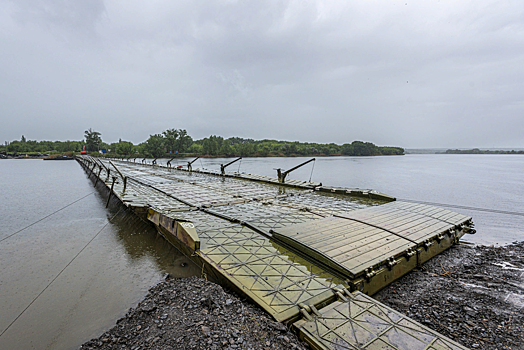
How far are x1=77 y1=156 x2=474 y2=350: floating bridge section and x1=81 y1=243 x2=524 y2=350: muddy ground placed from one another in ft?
1.03

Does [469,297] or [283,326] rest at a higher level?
[283,326]

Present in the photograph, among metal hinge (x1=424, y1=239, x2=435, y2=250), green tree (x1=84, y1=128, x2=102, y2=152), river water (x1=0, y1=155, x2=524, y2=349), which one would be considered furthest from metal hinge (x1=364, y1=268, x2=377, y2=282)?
green tree (x1=84, y1=128, x2=102, y2=152)

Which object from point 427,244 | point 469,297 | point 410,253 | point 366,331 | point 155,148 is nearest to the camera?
point 366,331

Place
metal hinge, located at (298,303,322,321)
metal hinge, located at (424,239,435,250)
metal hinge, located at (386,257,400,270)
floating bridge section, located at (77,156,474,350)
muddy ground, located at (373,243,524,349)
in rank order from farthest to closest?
1. metal hinge, located at (424,239,435,250)
2. metal hinge, located at (386,257,400,270)
3. muddy ground, located at (373,243,524,349)
4. metal hinge, located at (298,303,322,321)
5. floating bridge section, located at (77,156,474,350)

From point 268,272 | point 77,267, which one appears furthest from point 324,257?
point 77,267

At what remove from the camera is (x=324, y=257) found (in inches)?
199

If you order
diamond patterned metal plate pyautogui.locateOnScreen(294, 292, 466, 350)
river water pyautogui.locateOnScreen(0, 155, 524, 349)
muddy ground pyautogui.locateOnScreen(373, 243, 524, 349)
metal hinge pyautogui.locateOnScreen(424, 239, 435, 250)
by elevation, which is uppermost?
diamond patterned metal plate pyautogui.locateOnScreen(294, 292, 466, 350)

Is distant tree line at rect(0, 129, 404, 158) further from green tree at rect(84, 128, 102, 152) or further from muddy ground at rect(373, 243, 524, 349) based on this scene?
muddy ground at rect(373, 243, 524, 349)

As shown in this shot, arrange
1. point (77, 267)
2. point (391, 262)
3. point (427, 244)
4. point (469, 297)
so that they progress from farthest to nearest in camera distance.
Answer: point (77, 267), point (427, 244), point (391, 262), point (469, 297)

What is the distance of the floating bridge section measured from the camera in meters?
3.40

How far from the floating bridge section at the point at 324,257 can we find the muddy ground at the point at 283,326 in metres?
0.31

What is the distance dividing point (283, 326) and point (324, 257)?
77.6 inches

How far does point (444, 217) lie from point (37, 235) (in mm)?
15353

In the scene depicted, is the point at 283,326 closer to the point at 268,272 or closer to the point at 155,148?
the point at 268,272
